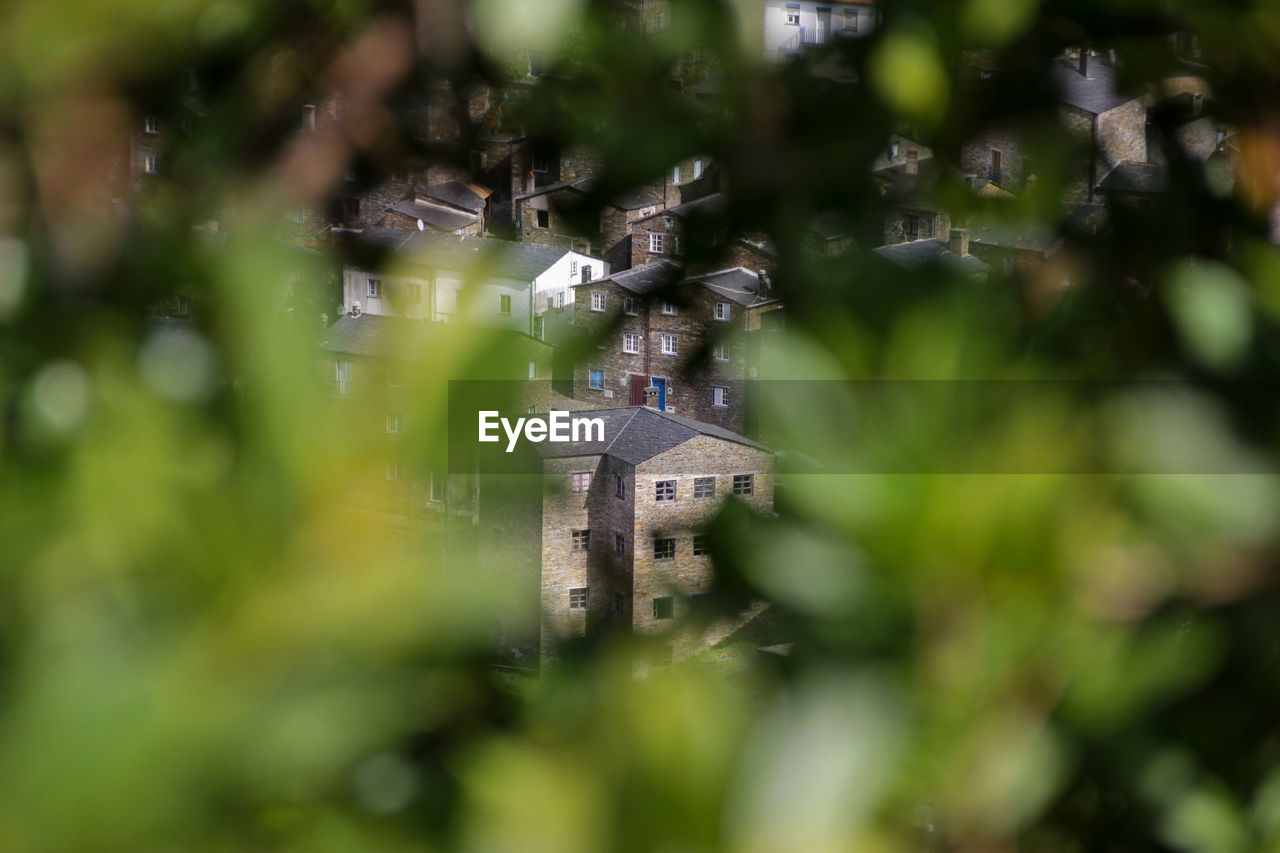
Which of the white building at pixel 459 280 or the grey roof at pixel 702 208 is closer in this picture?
the white building at pixel 459 280

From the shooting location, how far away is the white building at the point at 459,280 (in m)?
0.17

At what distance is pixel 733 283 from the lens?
1.76ft

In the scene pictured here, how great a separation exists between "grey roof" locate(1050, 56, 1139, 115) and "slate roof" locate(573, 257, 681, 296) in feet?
0.66

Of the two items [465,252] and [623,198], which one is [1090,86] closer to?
[623,198]

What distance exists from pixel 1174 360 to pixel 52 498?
0.33 m

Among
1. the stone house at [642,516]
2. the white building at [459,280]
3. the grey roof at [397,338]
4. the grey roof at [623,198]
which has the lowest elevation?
the stone house at [642,516]

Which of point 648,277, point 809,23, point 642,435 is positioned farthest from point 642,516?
point 809,23

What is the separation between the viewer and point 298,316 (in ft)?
0.54

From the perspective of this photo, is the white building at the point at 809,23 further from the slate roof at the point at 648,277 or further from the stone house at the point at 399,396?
the stone house at the point at 399,396

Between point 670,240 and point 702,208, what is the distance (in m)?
0.05

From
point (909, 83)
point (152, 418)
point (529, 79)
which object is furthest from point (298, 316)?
point (529, 79)

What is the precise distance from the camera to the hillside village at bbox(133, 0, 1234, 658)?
0.39m

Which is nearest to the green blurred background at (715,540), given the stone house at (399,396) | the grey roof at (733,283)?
the stone house at (399,396)

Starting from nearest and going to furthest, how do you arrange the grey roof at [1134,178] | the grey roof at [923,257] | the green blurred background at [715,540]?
the green blurred background at [715,540]
the grey roof at [923,257]
the grey roof at [1134,178]
